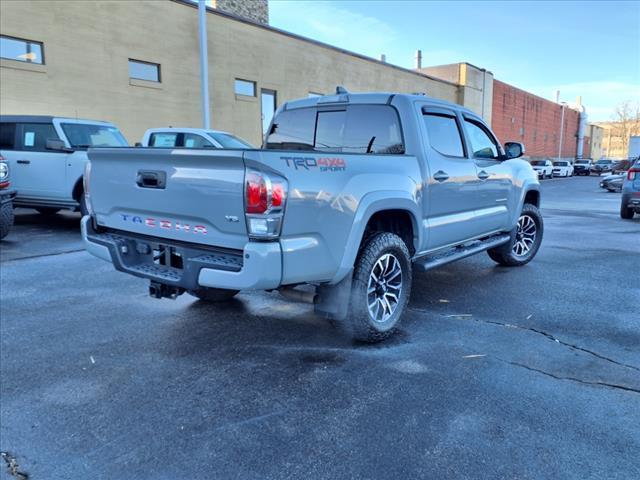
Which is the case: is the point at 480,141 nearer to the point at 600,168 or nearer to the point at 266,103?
the point at 266,103

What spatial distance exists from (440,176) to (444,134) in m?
0.60

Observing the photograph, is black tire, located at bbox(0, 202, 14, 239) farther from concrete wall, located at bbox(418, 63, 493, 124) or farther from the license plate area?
concrete wall, located at bbox(418, 63, 493, 124)

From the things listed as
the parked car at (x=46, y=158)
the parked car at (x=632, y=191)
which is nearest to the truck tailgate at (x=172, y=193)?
the parked car at (x=46, y=158)

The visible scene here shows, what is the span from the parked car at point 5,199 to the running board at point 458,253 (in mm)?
6560

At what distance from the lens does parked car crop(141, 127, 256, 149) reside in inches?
426

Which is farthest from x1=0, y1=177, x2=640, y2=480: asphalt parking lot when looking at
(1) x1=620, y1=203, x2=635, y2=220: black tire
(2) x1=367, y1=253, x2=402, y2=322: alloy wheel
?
(1) x1=620, y1=203, x2=635, y2=220: black tire

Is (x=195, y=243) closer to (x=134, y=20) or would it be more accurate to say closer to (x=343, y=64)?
(x=134, y=20)

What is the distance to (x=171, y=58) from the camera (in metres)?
16.7

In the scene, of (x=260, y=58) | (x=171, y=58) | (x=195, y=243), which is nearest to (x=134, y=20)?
(x=171, y=58)

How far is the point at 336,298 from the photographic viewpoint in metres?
3.74

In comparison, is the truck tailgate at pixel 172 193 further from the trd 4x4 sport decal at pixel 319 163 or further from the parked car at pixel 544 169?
the parked car at pixel 544 169

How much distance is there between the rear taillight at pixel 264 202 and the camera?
9.96 ft

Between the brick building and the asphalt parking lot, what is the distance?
4019 centimetres

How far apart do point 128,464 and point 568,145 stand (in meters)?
69.9
